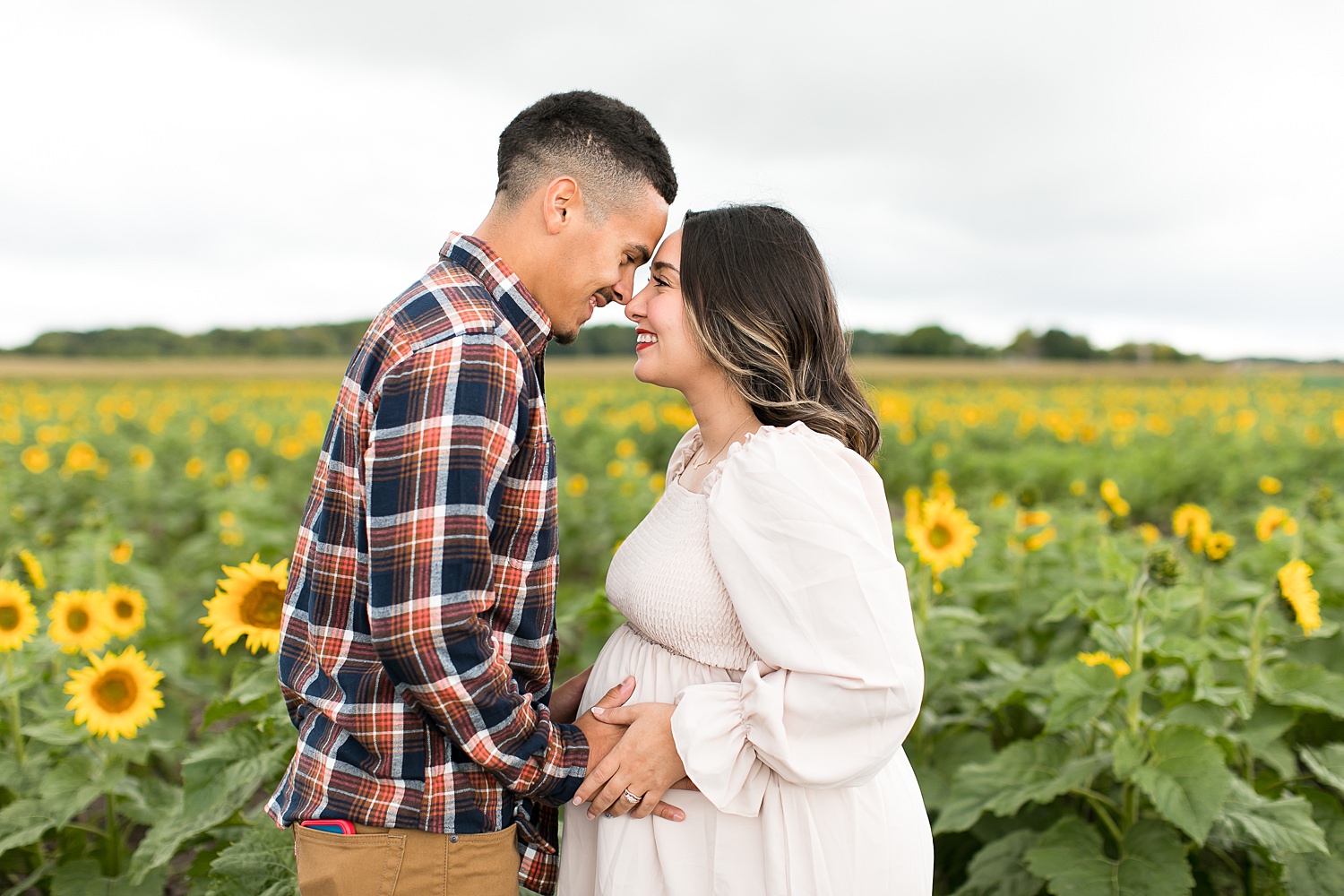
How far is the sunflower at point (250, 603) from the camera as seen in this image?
2.47 meters

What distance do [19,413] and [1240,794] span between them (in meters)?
14.4

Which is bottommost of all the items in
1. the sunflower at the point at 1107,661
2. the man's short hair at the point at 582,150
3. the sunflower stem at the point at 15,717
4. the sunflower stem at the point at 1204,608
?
the sunflower stem at the point at 15,717

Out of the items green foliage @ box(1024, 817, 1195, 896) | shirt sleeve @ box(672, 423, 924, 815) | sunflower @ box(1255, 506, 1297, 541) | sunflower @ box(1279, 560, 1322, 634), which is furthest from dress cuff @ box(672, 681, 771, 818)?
A: sunflower @ box(1255, 506, 1297, 541)

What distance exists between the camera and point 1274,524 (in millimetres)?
4398

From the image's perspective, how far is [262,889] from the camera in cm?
216

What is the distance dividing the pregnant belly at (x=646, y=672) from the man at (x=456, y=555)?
0.22 feet

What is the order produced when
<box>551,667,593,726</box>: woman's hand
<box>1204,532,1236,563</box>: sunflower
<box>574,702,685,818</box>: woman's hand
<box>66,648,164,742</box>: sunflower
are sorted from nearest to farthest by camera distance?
1. <box>574,702,685,818</box>: woman's hand
2. <box>551,667,593,726</box>: woman's hand
3. <box>66,648,164,742</box>: sunflower
4. <box>1204,532,1236,563</box>: sunflower

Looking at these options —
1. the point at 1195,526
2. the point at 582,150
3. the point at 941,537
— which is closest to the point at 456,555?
the point at 582,150

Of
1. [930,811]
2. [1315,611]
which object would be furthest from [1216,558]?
[930,811]

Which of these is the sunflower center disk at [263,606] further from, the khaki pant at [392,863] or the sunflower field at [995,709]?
the khaki pant at [392,863]

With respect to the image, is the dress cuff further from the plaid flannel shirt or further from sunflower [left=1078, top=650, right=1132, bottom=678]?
sunflower [left=1078, top=650, right=1132, bottom=678]

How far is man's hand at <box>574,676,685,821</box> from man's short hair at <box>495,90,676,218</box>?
3.13 ft

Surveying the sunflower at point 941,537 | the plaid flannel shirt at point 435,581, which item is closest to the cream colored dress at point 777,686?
the plaid flannel shirt at point 435,581

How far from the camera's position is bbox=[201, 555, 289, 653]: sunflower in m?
2.47
